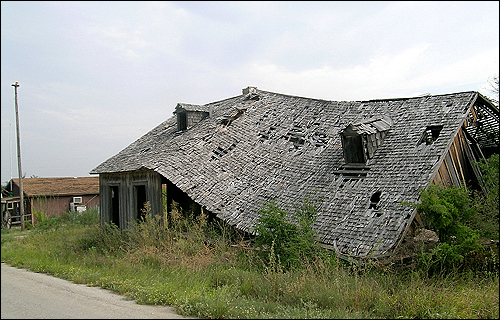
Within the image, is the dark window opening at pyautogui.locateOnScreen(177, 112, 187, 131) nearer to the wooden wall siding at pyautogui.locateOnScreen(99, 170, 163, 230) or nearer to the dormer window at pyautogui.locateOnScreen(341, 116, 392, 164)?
the wooden wall siding at pyautogui.locateOnScreen(99, 170, 163, 230)

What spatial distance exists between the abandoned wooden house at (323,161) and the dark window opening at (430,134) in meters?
0.03

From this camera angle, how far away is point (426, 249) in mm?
8766

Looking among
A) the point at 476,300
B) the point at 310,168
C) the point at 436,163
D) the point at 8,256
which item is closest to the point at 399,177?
the point at 436,163

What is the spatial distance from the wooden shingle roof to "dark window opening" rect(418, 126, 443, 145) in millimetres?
24658

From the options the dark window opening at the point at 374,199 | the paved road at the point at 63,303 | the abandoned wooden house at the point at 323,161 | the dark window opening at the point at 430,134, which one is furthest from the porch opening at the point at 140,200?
the dark window opening at the point at 430,134

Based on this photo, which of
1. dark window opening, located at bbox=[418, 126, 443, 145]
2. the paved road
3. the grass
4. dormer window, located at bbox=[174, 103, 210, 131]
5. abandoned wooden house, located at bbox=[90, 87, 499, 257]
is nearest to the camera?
the paved road

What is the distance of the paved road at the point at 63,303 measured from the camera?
4.39m

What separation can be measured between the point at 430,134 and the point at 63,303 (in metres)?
10.6

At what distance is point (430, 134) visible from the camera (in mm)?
11773

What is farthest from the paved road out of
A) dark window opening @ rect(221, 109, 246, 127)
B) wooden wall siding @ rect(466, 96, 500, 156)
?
wooden wall siding @ rect(466, 96, 500, 156)

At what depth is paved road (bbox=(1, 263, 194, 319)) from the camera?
4.39 metres

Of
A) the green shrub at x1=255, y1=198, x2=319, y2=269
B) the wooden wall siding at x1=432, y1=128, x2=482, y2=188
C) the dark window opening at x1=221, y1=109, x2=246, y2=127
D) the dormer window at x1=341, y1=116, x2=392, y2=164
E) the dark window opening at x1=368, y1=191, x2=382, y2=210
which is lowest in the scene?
the green shrub at x1=255, y1=198, x2=319, y2=269

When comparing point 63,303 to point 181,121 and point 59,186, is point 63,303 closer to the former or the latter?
point 181,121

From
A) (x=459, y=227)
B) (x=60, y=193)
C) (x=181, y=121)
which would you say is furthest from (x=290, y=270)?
(x=60, y=193)
